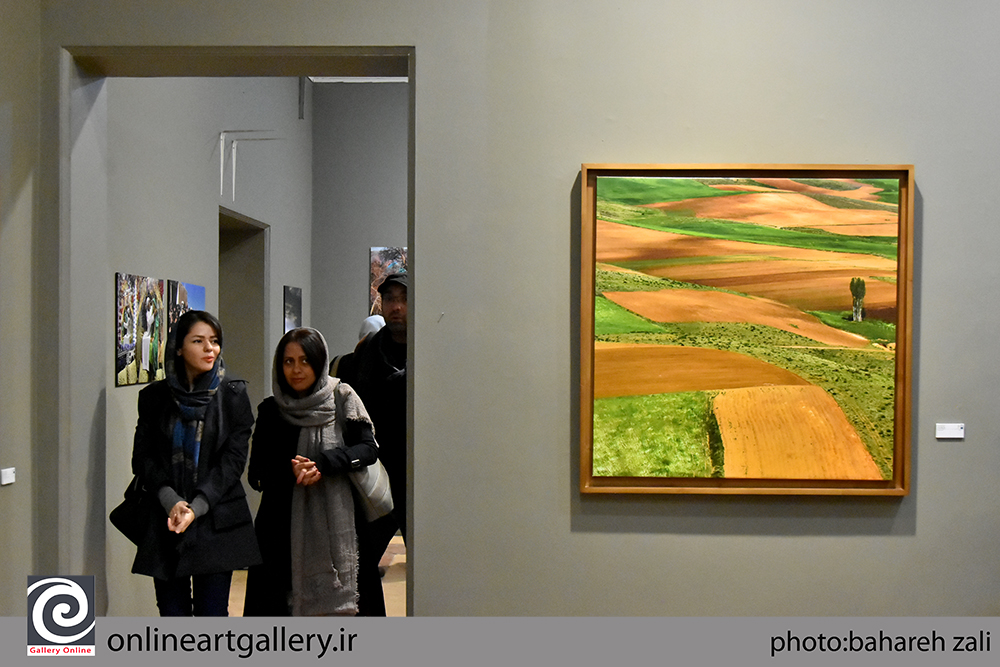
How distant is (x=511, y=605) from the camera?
3.06 meters

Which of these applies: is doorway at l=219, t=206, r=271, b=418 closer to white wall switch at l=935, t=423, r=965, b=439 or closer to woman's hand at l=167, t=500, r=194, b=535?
Result: woman's hand at l=167, t=500, r=194, b=535

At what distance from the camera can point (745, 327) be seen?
3.04m

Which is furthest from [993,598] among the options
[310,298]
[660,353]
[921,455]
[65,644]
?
[310,298]

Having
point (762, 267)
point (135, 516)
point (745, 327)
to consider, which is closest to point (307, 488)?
point (135, 516)

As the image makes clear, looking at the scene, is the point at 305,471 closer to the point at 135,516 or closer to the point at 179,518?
the point at 179,518

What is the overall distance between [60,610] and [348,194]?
19.1 feet

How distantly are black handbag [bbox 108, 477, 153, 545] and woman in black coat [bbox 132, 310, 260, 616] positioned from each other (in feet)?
0.10

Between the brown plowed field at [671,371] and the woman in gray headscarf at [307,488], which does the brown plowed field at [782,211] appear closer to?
the brown plowed field at [671,371]

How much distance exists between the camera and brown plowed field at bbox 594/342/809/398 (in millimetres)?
3027

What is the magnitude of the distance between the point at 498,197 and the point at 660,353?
2.60ft

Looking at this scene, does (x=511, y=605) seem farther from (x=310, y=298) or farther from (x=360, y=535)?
(x=310, y=298)

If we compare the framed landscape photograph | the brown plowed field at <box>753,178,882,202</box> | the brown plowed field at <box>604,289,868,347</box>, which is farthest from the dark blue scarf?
the brown plowed field at <box>753,178,882,202</box>

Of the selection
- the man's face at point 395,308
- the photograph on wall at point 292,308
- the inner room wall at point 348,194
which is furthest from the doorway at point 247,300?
the man's face at point 395,308

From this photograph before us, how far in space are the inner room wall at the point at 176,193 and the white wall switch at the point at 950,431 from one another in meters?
3.14
